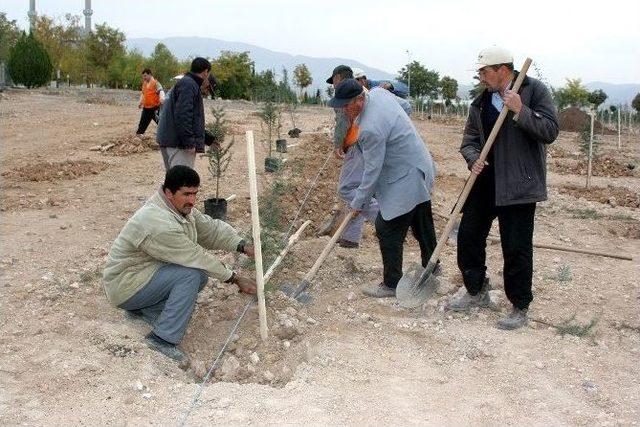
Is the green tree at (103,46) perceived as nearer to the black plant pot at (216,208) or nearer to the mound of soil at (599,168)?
the mound of soil at (599,168)

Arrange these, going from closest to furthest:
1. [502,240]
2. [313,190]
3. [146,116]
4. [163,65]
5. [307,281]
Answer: [502,240] < [307,281] < [313,190] < [146,116] < [163,65]

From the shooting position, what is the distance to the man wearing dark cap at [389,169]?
4.55 meters

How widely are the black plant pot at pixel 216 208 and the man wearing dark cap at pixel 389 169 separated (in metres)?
2.30

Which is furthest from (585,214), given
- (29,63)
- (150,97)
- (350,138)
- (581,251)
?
(29,63)

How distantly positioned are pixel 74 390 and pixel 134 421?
436mm

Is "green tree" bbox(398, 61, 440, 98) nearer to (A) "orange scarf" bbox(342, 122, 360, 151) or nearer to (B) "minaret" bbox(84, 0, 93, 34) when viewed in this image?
(B) "minaret" bbox(84, 0, 93, 34)

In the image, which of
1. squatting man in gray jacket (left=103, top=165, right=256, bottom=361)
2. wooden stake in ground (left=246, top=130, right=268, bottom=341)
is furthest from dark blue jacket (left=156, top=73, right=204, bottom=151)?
wooden stake in ground (left=246, top=130, right=268, bottom=341)

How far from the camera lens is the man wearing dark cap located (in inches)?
179

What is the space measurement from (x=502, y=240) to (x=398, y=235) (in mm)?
820

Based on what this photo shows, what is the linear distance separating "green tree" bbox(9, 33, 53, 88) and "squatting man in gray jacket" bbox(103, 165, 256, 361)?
96.1 feet

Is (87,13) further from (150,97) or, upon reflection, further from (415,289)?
(415,289)

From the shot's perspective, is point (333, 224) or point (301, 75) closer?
point (333, 224)

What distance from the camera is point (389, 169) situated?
4754 millimetres

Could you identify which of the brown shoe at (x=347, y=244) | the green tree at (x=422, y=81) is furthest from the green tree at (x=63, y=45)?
the brown shoe at (x=347, y=244)
